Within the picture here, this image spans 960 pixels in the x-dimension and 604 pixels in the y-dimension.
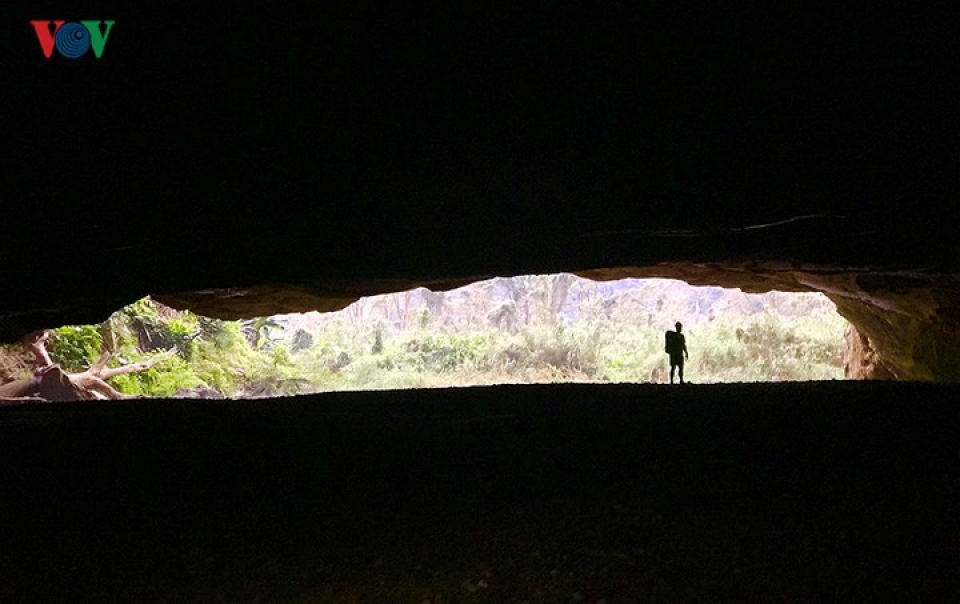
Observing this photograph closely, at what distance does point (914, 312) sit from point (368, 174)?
19.4 feet

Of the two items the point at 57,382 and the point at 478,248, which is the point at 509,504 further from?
the point at 57,382

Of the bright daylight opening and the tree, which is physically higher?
the tree

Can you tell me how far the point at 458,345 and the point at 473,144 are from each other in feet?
56.1

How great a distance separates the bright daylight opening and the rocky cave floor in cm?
914

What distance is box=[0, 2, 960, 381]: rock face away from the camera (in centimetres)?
272

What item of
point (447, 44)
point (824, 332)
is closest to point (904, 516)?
point (447, 44)

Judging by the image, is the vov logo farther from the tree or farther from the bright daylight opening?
the bright daylight opening

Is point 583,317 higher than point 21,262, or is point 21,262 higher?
point 21,262

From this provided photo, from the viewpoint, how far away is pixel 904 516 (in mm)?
1688

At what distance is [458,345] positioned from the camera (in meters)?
19.9

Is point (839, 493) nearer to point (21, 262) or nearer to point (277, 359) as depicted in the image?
point (21, 262)

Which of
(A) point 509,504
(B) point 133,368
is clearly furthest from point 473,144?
(B) point 133,368

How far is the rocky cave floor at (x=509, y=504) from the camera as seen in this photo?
5.00ft

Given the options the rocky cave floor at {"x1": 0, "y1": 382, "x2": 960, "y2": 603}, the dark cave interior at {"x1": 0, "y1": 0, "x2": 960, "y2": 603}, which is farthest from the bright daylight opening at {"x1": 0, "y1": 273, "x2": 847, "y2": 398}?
the rocky cave floor at {"x1": 0, "y1": 382, "x2": 960, "y2": 603}
